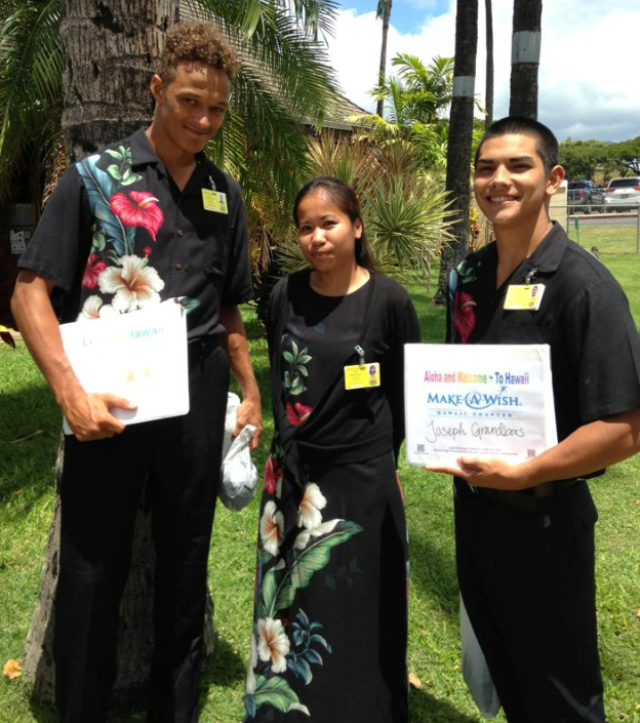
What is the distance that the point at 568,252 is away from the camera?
76.9 inches

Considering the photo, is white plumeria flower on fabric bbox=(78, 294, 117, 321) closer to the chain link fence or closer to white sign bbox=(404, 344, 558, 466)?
white sign bbox=(404, 344, 558, 466)

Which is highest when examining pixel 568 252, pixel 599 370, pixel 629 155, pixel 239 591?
pixel 629 155

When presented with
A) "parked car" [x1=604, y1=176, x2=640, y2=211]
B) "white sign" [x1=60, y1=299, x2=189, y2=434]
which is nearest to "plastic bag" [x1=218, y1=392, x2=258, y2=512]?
"white sign" [x1=60, y1=299, x2=189, y2=434]

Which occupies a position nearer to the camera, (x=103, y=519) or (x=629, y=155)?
(x=103, y=519)

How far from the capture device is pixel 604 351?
71.3 inches

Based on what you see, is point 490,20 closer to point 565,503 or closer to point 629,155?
point 565,503

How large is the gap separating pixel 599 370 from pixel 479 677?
133 cm

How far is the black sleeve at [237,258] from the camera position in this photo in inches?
105

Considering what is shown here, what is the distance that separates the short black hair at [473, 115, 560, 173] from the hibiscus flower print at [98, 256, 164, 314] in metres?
1.05

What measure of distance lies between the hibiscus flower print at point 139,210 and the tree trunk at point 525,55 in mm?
5656

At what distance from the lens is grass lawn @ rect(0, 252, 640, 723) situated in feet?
10.3

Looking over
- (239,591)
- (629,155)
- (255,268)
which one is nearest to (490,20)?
(255,268)

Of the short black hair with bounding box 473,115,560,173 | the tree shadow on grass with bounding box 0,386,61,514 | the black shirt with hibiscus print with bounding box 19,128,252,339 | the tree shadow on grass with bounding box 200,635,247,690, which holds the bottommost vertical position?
the tree shadow on grass with bounding box 200,635,247,690

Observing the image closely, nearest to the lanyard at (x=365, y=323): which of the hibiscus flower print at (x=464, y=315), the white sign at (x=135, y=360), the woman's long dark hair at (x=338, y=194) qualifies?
the woman's long dark hair at (x=338, y=194)
